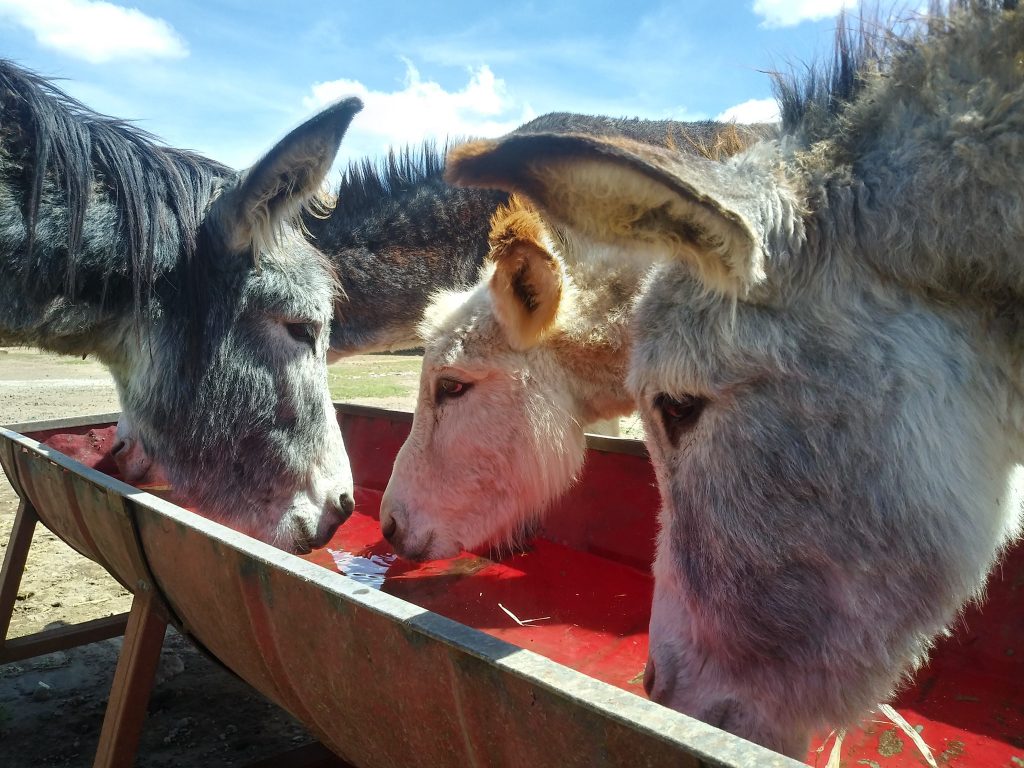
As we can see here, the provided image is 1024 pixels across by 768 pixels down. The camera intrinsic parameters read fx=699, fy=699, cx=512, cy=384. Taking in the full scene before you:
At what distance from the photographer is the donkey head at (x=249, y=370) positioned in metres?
2.89

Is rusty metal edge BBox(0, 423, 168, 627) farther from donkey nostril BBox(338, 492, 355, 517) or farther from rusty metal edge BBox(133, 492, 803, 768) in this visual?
donkey nostril BBox(338, 492, 355, 517)

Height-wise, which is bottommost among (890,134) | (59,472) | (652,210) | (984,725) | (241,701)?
(241,701)

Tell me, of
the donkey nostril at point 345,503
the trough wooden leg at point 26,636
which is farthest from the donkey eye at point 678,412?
the trough wooden leg at point 26,636

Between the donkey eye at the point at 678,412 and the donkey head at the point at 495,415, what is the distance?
134cm

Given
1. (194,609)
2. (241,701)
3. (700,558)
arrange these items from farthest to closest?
(241,701)
(194,609)
(700,558)

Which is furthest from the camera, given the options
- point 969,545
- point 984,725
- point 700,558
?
point 984,725

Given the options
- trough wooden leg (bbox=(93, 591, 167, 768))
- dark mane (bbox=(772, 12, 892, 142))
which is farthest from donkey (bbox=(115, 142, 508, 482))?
dark mane (bbox=(772, 12, 892, 142))

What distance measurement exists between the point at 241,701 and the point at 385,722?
2477 mm

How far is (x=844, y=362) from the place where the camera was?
1.39 meters

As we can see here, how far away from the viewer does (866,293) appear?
1.43m

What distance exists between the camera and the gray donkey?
1.36 m

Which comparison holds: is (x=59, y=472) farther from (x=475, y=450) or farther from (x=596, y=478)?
(x=596, y=478)

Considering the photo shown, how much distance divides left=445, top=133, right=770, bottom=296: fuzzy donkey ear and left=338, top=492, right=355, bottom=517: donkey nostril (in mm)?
2167

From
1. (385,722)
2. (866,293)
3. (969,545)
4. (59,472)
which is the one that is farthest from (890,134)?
(59,472)
